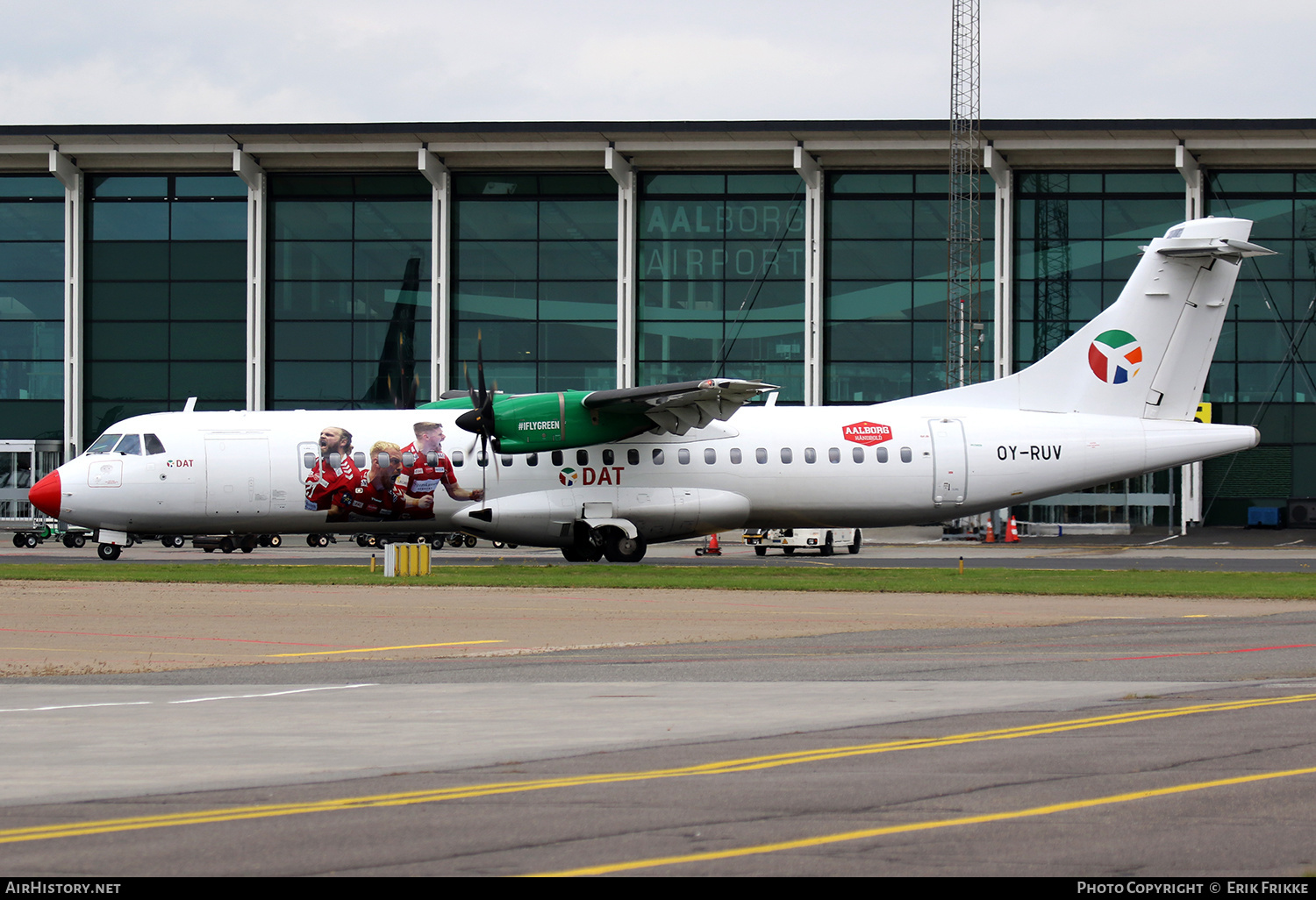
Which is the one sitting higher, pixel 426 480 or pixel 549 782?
pixel 426 480

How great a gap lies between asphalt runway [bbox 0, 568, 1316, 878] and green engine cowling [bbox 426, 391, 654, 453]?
13.5 metres

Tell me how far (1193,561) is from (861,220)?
81.0 feet

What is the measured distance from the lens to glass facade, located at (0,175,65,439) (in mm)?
56719

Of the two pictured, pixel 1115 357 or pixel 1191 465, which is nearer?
pixel 1115 357

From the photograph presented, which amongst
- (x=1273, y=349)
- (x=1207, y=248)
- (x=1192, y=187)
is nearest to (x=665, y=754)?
(x=1207, y=248)

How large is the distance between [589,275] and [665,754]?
48.9 metres

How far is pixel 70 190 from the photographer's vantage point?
56.2 meters

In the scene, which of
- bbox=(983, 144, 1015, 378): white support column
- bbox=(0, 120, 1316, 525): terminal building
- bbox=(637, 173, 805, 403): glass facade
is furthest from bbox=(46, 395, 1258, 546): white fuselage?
bbox=(637, 173, 805, 403): glass facade

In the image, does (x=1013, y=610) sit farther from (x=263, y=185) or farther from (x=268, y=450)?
(x=263, y=185)

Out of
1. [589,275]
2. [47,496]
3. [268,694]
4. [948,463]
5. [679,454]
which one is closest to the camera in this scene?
[268,694]

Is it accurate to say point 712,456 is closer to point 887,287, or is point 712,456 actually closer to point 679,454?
point 679,454

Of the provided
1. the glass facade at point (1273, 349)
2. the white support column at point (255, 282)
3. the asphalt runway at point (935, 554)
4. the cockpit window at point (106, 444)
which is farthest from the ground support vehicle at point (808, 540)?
the white support column at point (255, 282)

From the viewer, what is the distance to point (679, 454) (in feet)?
105
